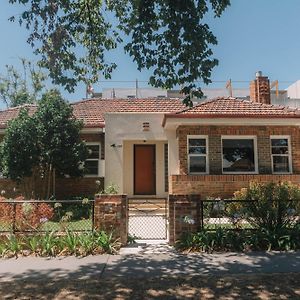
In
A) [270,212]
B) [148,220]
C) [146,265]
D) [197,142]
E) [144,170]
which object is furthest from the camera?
[144,170]

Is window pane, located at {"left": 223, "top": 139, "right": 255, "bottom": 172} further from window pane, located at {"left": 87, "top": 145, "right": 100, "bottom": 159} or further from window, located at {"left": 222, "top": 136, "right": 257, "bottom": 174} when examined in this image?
window pane, located at {"left": 87, "top": 145, "right": 100, "bottom": 159}

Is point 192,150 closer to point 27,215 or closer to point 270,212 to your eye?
point 270,212

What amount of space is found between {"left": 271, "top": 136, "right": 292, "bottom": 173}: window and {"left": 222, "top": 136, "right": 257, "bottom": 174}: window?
0.79 metres

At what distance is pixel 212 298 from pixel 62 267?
2.93 m

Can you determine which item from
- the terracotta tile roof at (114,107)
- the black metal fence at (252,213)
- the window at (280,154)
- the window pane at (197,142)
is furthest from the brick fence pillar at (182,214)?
the terracotta tile roof at (114,107)

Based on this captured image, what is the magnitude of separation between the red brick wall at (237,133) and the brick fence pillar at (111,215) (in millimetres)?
5964

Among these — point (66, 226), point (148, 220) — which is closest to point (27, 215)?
point (66, 226)

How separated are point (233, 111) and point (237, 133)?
92 centimetres

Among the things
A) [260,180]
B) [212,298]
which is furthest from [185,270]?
[260,180]

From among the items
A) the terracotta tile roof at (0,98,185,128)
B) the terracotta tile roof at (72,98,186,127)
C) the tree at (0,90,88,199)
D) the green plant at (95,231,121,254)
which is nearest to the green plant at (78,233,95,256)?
the green plant at (95,231,121,254)

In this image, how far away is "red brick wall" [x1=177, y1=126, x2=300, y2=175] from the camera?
14.0 meters

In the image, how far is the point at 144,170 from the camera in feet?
54.2

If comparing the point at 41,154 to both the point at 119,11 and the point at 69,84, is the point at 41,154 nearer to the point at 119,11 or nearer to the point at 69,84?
the point at 69,84

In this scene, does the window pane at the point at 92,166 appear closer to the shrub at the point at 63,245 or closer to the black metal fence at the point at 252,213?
the shrub at the point at 63,245
